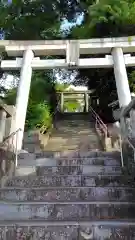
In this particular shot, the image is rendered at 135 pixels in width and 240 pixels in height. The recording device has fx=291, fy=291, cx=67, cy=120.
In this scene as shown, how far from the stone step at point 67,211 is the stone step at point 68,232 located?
0.51m

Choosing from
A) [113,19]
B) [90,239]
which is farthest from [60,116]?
[90,239]

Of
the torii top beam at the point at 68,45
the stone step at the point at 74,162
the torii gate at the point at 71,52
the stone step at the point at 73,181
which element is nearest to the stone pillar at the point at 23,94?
the torii gate at the point at 71,52

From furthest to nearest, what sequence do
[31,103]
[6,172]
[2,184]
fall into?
[31,103] < [6,172] < [2,184]

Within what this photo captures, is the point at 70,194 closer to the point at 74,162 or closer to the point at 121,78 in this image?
the point at 74,162

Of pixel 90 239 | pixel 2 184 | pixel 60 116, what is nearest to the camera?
pixel 90 239

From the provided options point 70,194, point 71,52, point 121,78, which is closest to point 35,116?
point 71,52

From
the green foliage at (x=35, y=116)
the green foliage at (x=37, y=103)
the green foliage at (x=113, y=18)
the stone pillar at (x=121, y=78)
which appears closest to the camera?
the stone pillar at (x=121, y=78)

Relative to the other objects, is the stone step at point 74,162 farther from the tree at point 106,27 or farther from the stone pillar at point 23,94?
the tree at point 106,27

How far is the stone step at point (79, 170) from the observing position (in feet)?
20.0

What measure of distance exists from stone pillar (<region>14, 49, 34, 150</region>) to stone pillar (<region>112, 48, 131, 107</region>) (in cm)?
291

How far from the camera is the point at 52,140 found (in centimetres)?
1216

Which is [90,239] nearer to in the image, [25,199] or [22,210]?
[22,210]

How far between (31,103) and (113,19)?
4625 millimetres

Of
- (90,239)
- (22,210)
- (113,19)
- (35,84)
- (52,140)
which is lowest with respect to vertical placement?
(90,239)
